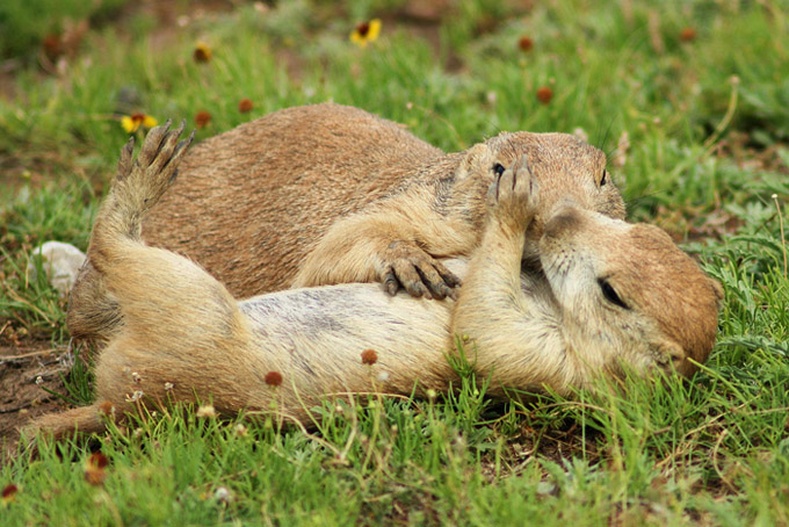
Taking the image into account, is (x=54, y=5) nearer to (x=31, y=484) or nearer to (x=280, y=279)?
(x=280, y=279)

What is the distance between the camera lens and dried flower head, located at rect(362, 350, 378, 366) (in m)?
3.88

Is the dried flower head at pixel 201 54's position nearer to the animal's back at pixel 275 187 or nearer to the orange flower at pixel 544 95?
the animal's back at pixel 275 187

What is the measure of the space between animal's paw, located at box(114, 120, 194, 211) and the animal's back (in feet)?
1.84

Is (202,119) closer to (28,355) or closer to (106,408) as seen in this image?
(28,355)

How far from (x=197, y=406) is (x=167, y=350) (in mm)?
244

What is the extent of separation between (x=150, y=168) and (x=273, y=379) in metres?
1.40

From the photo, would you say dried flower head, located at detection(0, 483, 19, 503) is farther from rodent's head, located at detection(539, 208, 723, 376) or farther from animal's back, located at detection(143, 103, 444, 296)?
rodent's head, located at detection(539, 208, 723, 376)

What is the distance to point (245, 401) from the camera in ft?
13.1

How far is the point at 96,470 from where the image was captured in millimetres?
3516

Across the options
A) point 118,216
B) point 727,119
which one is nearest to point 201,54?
point 118,216

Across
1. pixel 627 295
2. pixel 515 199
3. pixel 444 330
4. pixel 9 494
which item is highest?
pixel 515 199

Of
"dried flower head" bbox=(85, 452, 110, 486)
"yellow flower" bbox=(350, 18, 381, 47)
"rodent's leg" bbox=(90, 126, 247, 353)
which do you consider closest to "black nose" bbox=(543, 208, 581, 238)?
"rodent's leg" bbox=(90, 126, 247, 353)

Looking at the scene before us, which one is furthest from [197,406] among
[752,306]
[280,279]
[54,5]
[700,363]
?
[54,5]

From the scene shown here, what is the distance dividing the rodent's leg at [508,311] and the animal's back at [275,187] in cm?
102
